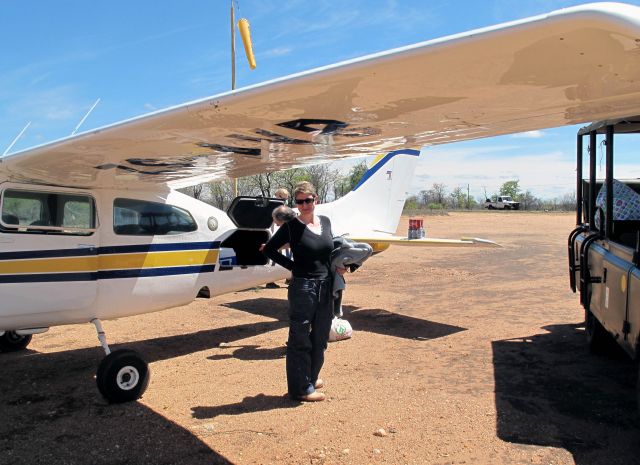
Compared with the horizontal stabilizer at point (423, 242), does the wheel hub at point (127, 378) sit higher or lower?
lower

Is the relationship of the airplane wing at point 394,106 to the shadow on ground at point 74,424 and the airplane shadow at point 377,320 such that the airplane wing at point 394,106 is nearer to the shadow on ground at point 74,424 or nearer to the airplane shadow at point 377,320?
the shadow on ground at point 74,424

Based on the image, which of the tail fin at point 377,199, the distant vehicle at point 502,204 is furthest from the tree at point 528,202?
the tail fin at point 377,199

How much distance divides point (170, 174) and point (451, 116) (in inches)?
125

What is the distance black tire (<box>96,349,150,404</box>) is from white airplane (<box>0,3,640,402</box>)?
12mm

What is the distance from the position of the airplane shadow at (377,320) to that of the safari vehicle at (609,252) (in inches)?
73.9

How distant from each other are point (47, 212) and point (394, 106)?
3572mm

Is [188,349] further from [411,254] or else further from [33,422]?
[411,254]

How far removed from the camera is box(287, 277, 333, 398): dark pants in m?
4.44

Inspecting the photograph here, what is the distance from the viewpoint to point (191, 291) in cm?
592

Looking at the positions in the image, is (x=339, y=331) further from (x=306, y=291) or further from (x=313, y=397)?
(x=306, y=291)

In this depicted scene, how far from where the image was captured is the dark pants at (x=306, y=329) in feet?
14.6

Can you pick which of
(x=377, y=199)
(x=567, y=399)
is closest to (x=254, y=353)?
(x=567, y=399)

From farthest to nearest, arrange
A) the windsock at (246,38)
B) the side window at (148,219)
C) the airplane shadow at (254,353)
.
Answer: the windsock at (246,38) → the airplane shadow at (254,353) → the side window at (148,219)

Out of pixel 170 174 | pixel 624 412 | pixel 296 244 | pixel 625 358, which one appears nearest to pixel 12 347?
pixel 170 174
